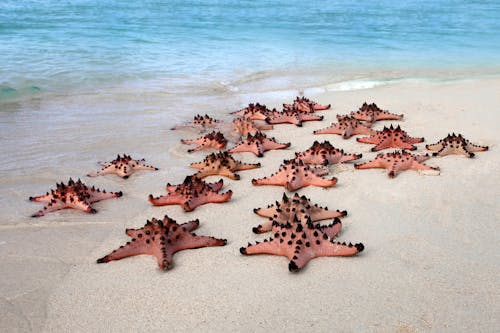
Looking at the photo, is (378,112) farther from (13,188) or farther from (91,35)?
(91,35)

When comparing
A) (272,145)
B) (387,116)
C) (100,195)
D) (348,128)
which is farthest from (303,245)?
(387,116)

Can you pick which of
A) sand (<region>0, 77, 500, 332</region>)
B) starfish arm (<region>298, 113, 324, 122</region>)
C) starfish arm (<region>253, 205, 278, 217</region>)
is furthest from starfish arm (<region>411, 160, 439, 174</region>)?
starfish arm (<region>298, 113, 324, 122</region>)

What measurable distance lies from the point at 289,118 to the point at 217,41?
13.1 m

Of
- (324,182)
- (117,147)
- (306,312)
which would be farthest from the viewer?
(117,147)

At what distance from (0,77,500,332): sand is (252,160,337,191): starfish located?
106 mm

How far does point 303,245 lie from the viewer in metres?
4.20

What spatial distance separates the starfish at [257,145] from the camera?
734 centimetres

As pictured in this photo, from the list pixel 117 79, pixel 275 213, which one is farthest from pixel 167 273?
pixel 117 79

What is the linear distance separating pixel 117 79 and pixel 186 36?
944cm

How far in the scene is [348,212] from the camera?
5.23 m

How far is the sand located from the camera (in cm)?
359

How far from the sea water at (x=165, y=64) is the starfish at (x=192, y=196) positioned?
1636 millimetres

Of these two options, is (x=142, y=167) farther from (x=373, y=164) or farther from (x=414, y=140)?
(x=414, y=140)

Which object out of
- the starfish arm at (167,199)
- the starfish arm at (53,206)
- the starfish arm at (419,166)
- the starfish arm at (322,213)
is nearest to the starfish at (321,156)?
the starfish arm at (419,166)
